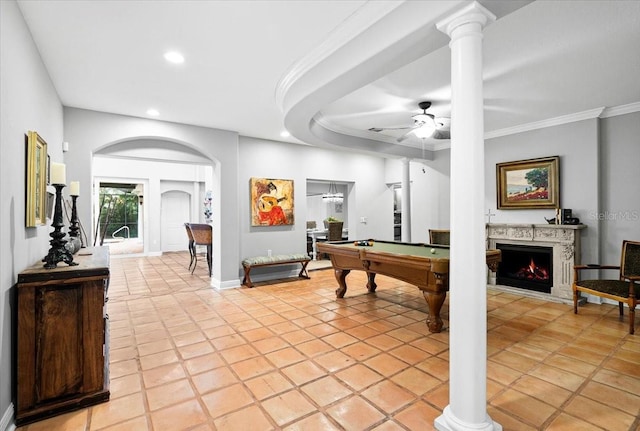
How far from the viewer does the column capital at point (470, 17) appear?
183 cm

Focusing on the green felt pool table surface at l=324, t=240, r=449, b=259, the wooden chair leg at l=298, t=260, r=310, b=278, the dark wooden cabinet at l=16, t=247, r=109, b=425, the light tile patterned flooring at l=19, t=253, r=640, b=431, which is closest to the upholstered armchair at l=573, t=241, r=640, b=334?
the light tile patterned flooring at l=19, t=253, r=640, b=431

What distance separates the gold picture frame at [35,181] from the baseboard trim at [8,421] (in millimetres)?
1253

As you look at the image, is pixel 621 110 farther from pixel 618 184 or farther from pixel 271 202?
pixel 271 202

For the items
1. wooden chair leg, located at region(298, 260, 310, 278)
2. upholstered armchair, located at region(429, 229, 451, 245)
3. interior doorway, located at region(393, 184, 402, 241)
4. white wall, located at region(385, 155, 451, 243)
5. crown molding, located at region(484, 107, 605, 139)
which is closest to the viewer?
crown molding, located at region(484, 107, 605, 139)

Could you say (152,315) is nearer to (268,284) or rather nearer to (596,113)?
(268,284)

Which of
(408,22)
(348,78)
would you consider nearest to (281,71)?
(348,78)

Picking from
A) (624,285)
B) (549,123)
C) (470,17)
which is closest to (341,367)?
(470,17)

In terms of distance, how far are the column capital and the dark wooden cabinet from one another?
2891mm

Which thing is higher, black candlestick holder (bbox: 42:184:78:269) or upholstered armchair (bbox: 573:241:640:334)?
black candlestick holder (bbox: 42:184:78:269)

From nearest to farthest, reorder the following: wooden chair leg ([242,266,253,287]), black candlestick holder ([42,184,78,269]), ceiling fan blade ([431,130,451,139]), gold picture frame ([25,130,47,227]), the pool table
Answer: black candlestick holder ([42,184,78,269]) → gold picture frame ([25,130,47,227]) → the pool table → ceiling fan blade ([431,130,451,139]) → wooden chair leg ([242,266,253,287])

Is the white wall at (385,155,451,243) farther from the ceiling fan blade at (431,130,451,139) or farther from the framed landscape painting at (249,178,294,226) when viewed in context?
the framed landscape painting at (249,178,294,226)

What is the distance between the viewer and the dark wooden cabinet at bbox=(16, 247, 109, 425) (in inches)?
82.4

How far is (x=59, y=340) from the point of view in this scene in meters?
2.20

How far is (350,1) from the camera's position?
2.32 metres
